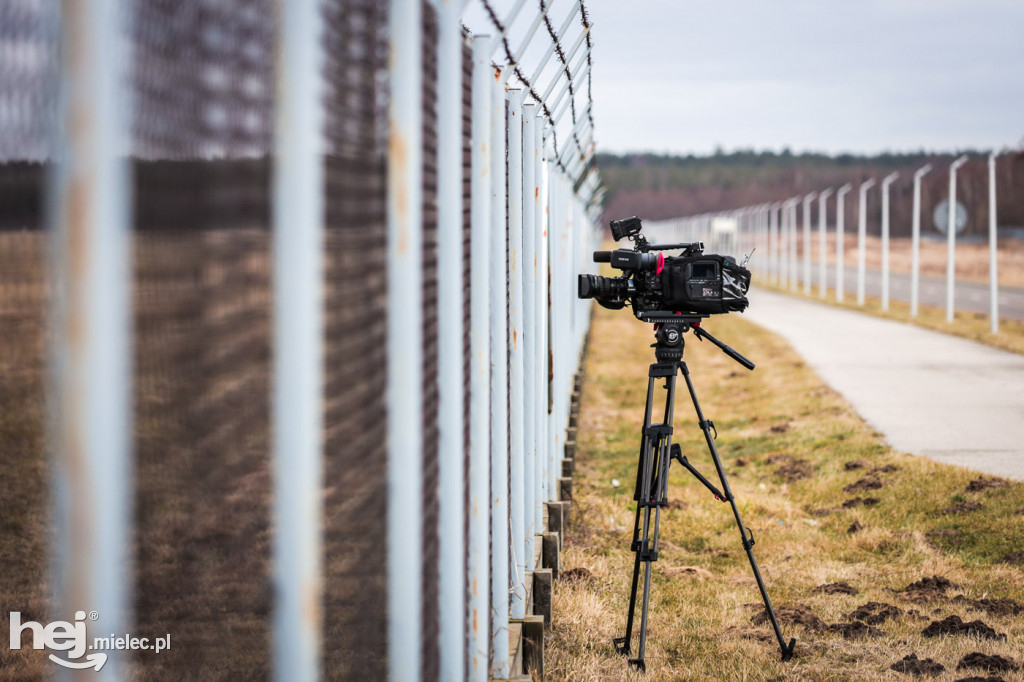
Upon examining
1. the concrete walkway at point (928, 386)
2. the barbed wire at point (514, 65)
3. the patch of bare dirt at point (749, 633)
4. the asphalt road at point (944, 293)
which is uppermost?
the barbed wire at point (514, 65)

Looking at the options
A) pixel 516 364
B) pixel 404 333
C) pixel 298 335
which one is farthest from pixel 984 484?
pixel 298 335

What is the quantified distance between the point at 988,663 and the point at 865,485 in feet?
9.55

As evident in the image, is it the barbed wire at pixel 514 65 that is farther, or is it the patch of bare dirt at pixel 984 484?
the patch of bare dirt at pixel 984 484

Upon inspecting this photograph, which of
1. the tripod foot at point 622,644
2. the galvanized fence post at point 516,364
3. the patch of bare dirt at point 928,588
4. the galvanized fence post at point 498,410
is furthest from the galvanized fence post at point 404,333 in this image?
the patch of bare dirt at point 928,588

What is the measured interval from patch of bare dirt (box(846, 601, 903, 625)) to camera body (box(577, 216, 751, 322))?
5.51 ft

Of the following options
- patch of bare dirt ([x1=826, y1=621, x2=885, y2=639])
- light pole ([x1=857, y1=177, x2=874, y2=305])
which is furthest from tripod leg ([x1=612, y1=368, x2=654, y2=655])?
light pole ([x1=857, y1=177, x2=874, y2=305])

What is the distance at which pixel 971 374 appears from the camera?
39.0 ft

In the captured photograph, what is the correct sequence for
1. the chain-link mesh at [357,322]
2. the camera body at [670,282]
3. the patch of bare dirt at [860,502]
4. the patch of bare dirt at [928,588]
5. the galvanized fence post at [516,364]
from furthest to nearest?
the patch of bare dirt at [860,502] < the patch of bare dirt at [928,588] < the camera body at [670,282] < the galvanized fence post at [516,364] < the chain-link mesh at [357,322]

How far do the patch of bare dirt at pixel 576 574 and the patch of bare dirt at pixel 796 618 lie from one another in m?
0.86

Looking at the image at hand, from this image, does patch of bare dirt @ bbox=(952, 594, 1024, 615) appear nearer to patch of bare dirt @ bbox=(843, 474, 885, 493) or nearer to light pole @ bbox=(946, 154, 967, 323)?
patch of bare dirt @ bbox=(843, 474, 885, 493)

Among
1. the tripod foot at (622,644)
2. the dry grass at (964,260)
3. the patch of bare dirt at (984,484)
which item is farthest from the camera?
the dry grass at (964,260)

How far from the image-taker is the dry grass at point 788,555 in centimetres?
419

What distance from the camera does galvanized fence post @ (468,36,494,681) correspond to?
254 cm

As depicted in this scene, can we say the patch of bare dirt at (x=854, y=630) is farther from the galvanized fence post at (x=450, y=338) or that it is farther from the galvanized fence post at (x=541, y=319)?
the galvanized fence post at (x=450, y=338)
